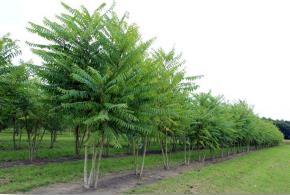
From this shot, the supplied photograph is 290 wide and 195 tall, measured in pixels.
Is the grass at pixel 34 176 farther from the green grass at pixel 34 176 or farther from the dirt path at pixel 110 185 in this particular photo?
the dirt path at pixel 110 185

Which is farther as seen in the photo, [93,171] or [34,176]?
[34,176]

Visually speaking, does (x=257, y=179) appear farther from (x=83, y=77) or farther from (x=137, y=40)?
(x=83, y=77)

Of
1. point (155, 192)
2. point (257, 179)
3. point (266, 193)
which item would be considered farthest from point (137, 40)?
point (257, 179)

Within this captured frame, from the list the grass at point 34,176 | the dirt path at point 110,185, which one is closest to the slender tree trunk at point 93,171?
the dirt path at point 110,185

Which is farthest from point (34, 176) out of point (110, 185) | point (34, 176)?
point (110, 185)

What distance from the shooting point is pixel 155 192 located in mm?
13203

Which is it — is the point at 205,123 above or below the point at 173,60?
below

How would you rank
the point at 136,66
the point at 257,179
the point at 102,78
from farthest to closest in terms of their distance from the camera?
1. the point at 257,179
2. the point at 136,66
3. the point at 102,78

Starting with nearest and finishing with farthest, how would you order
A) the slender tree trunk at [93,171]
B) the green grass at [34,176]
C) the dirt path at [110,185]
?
the dirt path at [110,185] → the slender tree trunk at [93,171] → the green grass at [34,176]

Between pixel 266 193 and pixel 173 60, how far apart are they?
8287 mm

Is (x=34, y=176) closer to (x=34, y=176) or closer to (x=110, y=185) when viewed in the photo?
(x=34, y=176)

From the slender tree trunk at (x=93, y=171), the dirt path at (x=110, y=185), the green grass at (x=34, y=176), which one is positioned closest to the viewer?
the dirt path at (x=110, y=185)

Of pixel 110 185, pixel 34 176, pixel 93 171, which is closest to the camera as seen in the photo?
pixel 93 171

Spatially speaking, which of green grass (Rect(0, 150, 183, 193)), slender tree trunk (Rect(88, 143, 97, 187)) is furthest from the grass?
slender tree trunk (Rect(88, 143, 97, 187))
